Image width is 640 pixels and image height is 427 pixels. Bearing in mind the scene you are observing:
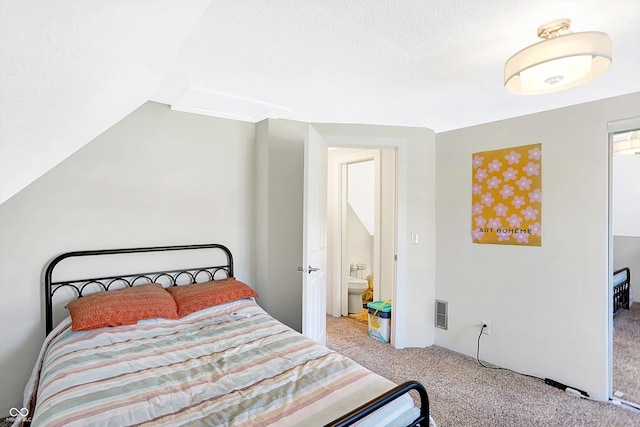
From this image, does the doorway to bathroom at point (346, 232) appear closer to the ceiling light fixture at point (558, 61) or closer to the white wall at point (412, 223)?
the white wall at point (412, 223)

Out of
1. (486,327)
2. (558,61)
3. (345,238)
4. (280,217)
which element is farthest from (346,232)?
(558,61)

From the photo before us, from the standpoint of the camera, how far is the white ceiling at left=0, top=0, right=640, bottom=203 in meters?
0.63

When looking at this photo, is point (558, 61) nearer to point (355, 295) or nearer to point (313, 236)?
point (313, 236)

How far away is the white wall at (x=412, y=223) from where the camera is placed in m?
3.27

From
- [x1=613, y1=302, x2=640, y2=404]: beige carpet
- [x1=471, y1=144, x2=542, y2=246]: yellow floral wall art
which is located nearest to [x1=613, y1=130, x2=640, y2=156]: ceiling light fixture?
[x1=471, y1=144, x2=542, y2=246]: yellow floral wall art

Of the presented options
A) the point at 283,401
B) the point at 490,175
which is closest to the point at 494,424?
the point at 283,401

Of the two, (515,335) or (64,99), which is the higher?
(64,99)

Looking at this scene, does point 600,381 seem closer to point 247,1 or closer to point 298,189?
point 298,189

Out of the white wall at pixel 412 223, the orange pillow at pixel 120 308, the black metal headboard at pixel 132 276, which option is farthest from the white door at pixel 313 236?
the orange pillow at pixel 120 308

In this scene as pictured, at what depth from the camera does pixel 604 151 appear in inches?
93.5

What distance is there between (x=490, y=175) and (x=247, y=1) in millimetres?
2571

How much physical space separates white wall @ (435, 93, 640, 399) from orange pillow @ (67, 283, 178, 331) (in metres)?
2.69

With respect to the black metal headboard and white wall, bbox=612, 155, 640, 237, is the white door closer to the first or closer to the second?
the black metal headboard

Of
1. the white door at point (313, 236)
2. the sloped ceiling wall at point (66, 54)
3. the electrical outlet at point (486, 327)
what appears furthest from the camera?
the electrical outlet at point (486, 327)
